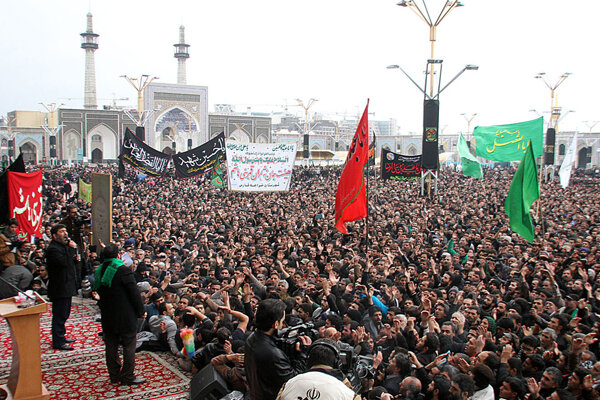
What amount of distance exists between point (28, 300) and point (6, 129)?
198 feet

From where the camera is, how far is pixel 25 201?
8.50 m

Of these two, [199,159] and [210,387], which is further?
[199,159]

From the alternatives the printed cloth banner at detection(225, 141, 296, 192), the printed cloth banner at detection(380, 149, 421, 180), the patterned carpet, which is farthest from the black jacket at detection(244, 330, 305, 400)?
the printed cloth banner at detection(380, 149, 421, 180)

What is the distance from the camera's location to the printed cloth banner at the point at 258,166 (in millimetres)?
15219

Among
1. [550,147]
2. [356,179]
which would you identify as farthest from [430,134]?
[356,179]

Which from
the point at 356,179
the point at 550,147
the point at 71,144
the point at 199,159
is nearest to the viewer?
the point at 356,179

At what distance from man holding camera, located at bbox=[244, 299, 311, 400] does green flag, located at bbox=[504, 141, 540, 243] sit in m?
7.29

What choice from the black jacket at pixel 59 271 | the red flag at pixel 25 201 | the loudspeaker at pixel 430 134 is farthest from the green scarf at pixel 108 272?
the loudspeaker at pixel 430 134

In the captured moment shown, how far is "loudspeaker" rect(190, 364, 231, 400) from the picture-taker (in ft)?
14.2

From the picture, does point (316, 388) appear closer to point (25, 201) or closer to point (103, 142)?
point (25, 201)

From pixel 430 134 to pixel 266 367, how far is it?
16.5 meters

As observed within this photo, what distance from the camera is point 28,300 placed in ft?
12.9

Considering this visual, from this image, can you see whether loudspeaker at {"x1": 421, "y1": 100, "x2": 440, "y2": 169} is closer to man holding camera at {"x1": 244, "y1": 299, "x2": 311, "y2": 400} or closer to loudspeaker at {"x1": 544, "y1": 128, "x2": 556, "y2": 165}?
loudspeaker at {"x1": 544, "y1": 128, "x2": 556, "y2": 165}

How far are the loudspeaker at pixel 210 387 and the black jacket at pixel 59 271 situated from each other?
5.85 ft
